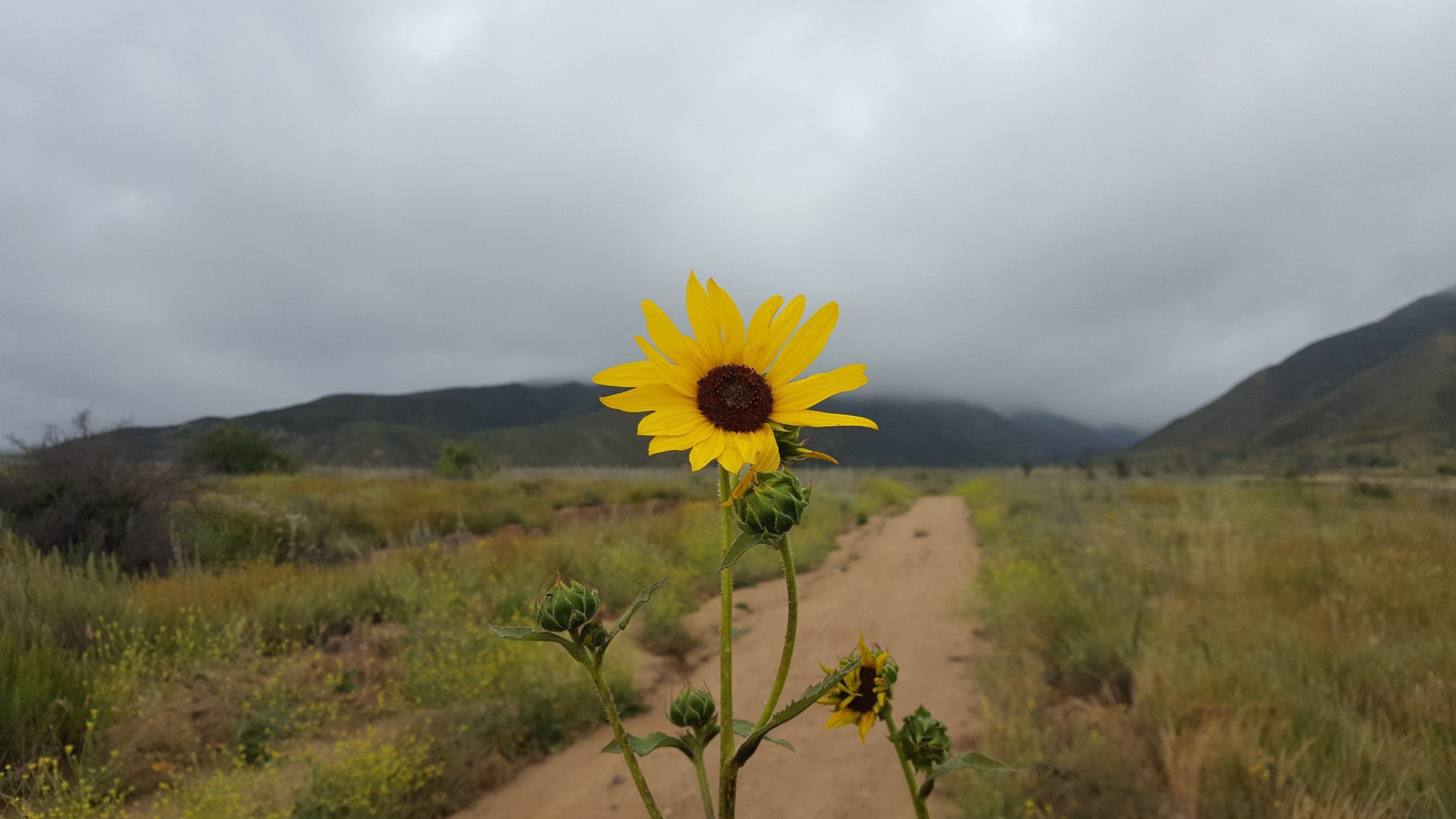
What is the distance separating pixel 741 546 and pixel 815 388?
0.34 m

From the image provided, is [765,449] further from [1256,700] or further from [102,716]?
[102,716]

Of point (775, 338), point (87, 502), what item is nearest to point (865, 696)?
point (775, 338)

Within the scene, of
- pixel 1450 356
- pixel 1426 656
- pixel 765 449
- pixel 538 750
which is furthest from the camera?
pixel 1450 356

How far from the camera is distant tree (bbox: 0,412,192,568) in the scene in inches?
260

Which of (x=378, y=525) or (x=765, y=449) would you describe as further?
(x=378, y=525)

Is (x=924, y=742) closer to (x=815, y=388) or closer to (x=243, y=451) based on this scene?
(x=815, y=388)

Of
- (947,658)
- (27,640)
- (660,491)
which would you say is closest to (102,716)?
(27,640)

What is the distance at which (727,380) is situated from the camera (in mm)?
1074

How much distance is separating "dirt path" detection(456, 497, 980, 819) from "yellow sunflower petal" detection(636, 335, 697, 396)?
2.13 m

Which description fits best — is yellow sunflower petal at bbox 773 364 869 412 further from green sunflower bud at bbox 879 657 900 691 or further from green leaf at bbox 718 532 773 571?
green sunflower bud at bbox 879 657 900 691

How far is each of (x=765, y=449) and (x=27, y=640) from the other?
6199 mm

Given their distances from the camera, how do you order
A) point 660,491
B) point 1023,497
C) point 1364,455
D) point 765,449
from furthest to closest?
point 1364,455 → point 660,491 → point 1023,497 → point 765,449

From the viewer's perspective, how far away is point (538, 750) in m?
4.62

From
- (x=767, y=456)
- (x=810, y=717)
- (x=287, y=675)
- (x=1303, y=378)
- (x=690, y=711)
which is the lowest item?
(x=810, y=717)
